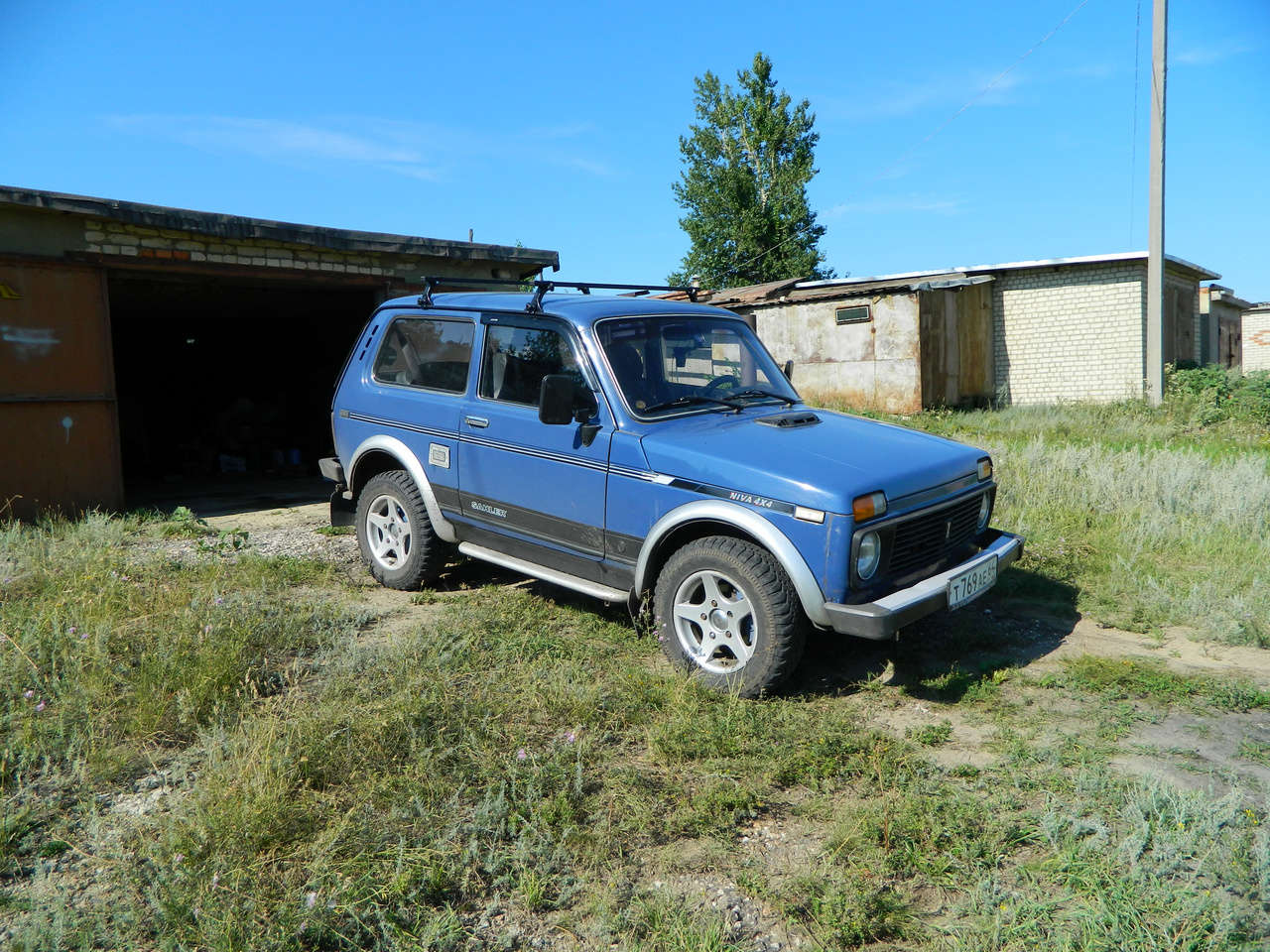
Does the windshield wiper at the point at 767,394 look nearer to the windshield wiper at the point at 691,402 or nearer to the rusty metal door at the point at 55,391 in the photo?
the windshield wiper at the point at 691,402

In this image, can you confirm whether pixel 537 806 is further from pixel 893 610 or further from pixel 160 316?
pixel 160 316

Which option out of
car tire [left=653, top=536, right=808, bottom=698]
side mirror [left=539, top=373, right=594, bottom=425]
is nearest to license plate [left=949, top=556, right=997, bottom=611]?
car tire [left=653, top=536, right=808, bottom=698]

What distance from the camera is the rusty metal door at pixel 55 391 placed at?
8.32 m

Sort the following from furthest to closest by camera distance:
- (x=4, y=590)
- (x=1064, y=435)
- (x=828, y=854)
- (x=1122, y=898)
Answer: (x=1064, y=435) < (x=4, y=590) < (x=828, y=854) < (x=1122, y=898)

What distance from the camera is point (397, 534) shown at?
623 cm

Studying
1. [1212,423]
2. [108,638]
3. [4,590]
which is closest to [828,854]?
[108,638]

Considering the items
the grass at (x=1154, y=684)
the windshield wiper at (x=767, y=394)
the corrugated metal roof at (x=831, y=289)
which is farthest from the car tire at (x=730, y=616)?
the corrugated metal roof at (x=831, y=289)

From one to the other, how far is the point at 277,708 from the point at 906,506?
3.16 metres

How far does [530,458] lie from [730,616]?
1.62m

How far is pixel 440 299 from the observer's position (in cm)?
614

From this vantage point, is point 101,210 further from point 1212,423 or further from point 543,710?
point 1212,423

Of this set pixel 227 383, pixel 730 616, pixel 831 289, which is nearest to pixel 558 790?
pixel 730 616

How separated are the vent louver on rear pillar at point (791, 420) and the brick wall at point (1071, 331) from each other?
16380mm

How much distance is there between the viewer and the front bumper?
3883 mm
